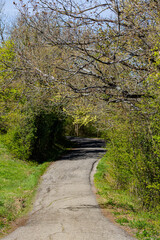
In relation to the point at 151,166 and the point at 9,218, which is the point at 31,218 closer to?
the point at 9,218

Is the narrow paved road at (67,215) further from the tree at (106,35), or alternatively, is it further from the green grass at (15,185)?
the tree at (106,35)

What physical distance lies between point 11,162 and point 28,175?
2.34m

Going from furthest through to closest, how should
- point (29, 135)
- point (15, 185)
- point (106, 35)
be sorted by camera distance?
point (29, 135)
point (15, 185)
point (106, 35)

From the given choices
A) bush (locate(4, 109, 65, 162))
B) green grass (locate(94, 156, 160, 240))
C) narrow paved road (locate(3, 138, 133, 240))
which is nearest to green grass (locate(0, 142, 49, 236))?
narrow paved road (locate(3, 138, 133, 240))

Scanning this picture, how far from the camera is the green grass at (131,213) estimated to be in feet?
22.0

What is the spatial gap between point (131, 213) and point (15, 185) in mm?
6067

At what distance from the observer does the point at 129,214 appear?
27.6 ft

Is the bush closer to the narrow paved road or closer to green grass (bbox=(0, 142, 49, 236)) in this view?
green grass (bbox=(0, 142, 49, 236))

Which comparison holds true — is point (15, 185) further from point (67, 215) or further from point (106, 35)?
point (106, 35)

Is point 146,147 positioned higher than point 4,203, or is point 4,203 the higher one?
point 146,147

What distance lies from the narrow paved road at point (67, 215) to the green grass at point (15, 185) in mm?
427

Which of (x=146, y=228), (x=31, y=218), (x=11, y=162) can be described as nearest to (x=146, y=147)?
(x=146, y=228)

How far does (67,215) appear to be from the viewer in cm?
823

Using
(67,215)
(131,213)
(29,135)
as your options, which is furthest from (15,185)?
(131,213)
